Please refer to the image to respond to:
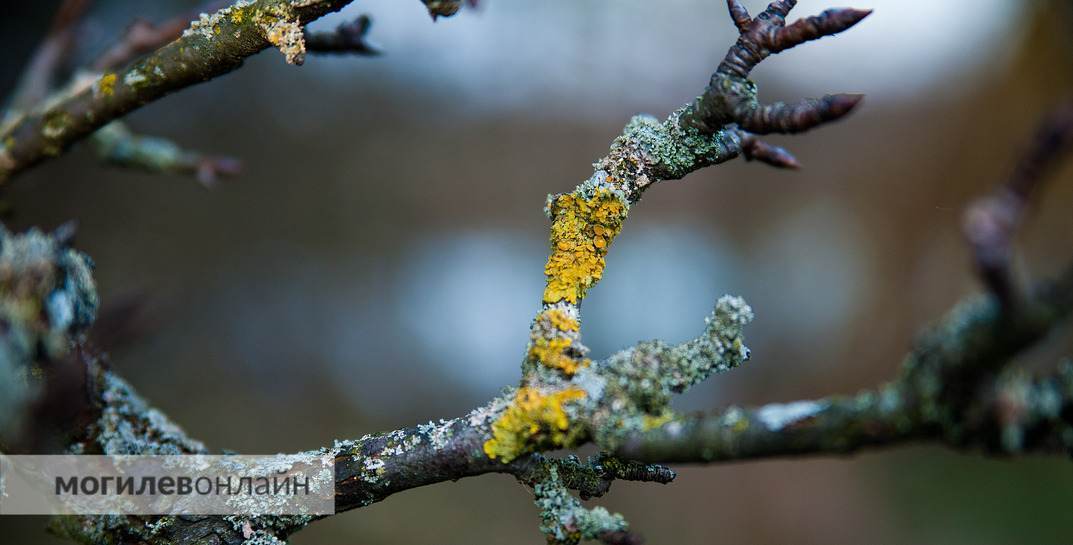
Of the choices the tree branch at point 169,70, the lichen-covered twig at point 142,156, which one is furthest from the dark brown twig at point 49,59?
the tree branch at point 169,70

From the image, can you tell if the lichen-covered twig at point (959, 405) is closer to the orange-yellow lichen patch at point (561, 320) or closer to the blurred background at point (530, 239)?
the orange-yellow lichen patch at point (561, 320)

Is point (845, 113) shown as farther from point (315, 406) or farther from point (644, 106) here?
point (644, 106)

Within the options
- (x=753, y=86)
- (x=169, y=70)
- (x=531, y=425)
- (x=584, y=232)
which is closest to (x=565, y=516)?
(x=531, y=425)

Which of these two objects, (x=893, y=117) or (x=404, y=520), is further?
(x=893, y=117)

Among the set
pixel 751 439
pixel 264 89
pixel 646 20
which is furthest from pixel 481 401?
pixel 751 439

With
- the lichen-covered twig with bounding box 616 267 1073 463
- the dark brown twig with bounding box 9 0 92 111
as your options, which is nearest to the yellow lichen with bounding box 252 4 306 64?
the lichen-covered twig with bounding box 616 267 1073 463

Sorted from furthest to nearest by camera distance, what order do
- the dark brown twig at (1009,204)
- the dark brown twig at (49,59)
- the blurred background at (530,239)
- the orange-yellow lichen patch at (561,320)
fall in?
1. the blurred background at (530,239)
2. the dark brown twig at (49,59)
3. the orange-yellow lichen patch at (561,320)
4. the dark brown twig at (1009,204)
